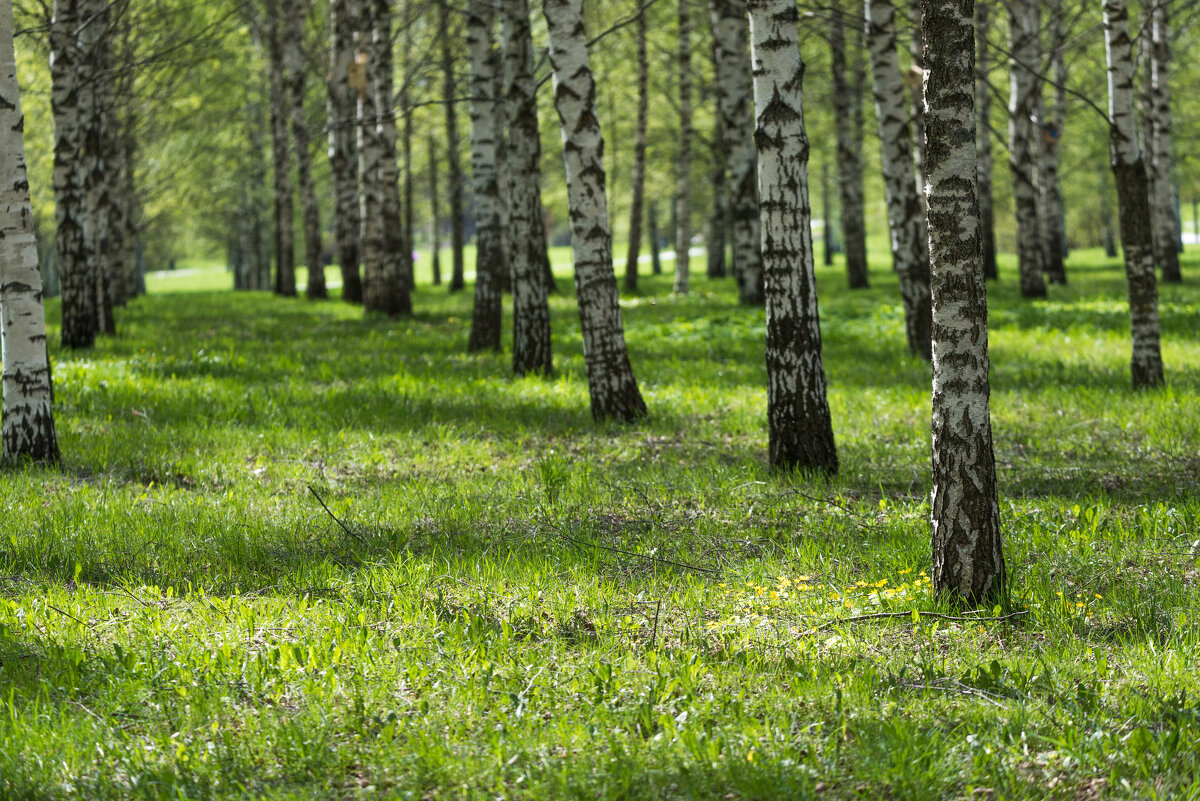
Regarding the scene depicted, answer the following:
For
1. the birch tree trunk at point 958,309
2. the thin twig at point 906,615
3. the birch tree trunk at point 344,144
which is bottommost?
the thin twig at point 906,615

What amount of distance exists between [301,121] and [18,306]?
57.1 feet

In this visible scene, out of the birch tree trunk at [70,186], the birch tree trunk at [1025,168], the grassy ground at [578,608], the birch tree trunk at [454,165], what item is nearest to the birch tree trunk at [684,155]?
the birch tree trunk at [454,165]

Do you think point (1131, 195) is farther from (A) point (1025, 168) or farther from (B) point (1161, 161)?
(B) point (1161, 161)

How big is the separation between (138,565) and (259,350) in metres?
8.23

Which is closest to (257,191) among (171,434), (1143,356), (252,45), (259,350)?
(252,45)

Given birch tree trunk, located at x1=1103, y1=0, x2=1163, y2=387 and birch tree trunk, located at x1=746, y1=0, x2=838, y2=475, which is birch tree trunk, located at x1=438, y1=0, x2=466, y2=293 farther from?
birch tree trunk, located at x1=746, y1=0, x2=838, y2=475

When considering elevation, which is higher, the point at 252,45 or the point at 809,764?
the point at 252,45

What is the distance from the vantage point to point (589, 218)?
8102 mm

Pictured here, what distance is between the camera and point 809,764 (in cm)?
304

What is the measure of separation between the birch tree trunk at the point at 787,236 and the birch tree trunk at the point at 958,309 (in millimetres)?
2062

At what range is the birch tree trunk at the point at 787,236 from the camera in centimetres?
620

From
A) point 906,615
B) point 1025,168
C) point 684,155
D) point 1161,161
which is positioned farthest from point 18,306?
point 1161,161

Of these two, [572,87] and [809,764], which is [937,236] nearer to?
[809,764]

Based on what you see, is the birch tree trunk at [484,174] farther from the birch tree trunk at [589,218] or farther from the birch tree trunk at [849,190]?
the birch tree trunk at [849,190]
